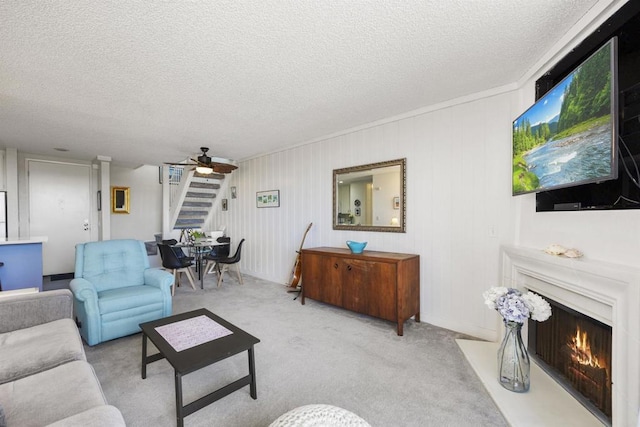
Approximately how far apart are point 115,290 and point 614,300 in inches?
157

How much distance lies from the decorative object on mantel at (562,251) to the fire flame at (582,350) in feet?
1.60

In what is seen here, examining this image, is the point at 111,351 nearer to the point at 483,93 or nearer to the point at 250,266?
the point at 250,266

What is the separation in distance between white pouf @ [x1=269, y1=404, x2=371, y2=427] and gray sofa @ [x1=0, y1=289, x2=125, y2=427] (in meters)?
0.63

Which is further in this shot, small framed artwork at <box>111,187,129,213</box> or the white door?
small framed artwork at <box>111,187,129,213</box>

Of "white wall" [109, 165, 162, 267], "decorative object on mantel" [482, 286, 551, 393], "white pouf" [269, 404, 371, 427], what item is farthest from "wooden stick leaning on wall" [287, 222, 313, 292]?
"white wall" [109, 165, 162, 267]

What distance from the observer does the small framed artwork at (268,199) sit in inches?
198

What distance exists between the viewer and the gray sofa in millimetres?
1105

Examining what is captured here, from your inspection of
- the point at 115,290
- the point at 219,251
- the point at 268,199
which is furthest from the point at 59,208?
the point at 268,199

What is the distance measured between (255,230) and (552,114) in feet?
15.8

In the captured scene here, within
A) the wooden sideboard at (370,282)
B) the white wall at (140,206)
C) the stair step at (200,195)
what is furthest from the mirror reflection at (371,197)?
the white wall at (140,206)

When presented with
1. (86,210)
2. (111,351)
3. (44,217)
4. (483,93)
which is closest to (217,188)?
(86,210)

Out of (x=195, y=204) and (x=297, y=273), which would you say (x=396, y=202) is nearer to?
(x=297, y=273)

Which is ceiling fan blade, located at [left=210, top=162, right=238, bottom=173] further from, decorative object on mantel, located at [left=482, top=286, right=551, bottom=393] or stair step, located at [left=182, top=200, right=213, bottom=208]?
decorative object on mantel, located at [left=482, top=286, right=551, bottom=393]

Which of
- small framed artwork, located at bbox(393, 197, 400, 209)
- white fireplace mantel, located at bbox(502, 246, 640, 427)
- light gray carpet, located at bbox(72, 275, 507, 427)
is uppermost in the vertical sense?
small framed artwork, located at bbox(393, 197, 400, 209)
